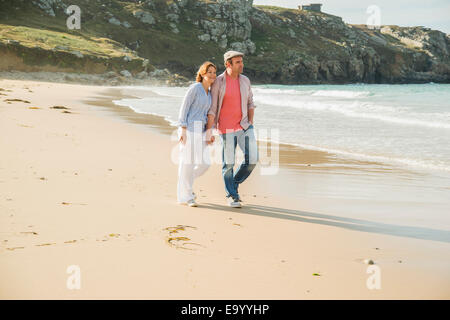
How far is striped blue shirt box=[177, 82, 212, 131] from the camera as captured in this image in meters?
5.41

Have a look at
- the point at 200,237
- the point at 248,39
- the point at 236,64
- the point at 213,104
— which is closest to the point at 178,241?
the point at 200,237

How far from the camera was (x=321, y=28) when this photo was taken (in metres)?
115

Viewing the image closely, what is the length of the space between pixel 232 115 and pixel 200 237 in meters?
1.84

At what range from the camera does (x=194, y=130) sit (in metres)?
5.55

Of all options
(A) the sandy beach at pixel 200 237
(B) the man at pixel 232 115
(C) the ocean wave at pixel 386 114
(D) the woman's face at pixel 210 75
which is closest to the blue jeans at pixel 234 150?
(B) the man at pixel 232 115

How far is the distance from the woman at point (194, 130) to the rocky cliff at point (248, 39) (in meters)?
51.5

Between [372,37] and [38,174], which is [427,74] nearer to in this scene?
[372,37]

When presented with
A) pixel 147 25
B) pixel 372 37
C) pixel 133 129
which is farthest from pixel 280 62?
pixel 133 129

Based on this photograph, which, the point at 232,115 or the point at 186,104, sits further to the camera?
the point at 232,115

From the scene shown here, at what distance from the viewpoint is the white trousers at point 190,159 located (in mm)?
5531

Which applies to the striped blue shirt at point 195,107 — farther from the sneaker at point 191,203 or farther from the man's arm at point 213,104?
the sneaker at point 191,203

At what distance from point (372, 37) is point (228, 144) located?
124 metres

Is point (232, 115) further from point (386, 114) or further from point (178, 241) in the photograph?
point (386, 114)

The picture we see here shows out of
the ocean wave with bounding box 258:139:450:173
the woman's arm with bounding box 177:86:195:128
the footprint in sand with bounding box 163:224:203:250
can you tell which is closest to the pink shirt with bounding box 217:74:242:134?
the woman's arm with bounding box 177:86:195:128
